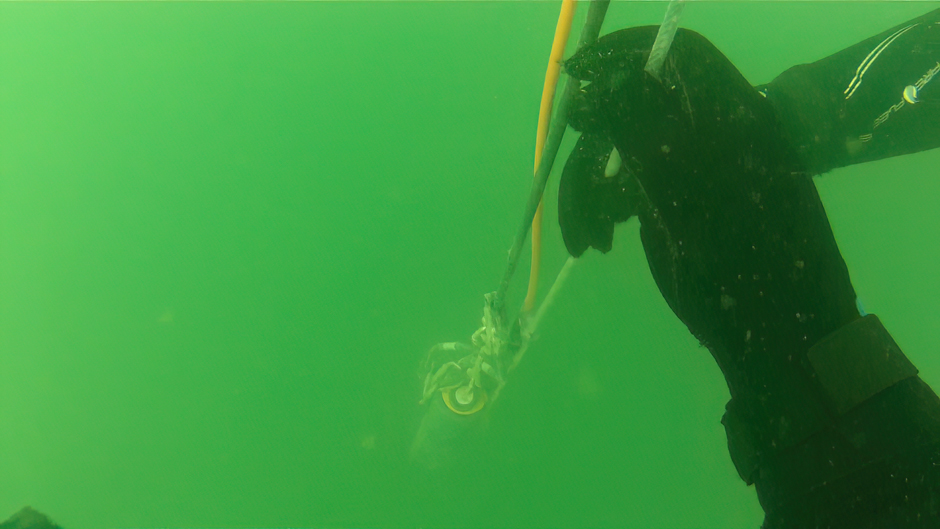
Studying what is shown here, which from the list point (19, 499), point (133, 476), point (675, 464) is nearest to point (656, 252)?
point (675, 464)

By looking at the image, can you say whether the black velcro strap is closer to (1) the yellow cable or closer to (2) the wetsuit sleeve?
(2) the wetsuit sleeve

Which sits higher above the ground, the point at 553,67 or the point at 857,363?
the point at 553,67

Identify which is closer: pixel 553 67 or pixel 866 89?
pixel 553 67

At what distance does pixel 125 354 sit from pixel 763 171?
2009 mm

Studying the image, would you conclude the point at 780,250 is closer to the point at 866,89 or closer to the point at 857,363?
the point at 857,363

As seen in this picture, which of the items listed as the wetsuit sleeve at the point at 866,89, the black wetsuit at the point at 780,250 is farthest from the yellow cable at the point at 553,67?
the wetsuit sleeve at the point at 866,89

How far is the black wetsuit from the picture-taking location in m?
0.49

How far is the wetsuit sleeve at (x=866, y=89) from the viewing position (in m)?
0.59

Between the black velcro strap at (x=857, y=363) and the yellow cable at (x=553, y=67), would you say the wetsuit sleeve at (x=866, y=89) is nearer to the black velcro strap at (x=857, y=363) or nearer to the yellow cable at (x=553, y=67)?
the black velcro strap at (x=857, y=363)

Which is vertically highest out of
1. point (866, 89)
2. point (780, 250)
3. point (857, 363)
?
point (866, 89)

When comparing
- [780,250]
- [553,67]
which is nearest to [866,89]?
[780,250]

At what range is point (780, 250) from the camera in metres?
0.53

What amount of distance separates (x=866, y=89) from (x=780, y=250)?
27 centimetres

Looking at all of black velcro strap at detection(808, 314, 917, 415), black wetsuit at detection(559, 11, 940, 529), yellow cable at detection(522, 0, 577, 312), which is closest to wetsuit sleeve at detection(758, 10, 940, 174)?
black wetsuit at detection(559, 11, 940, 529)
